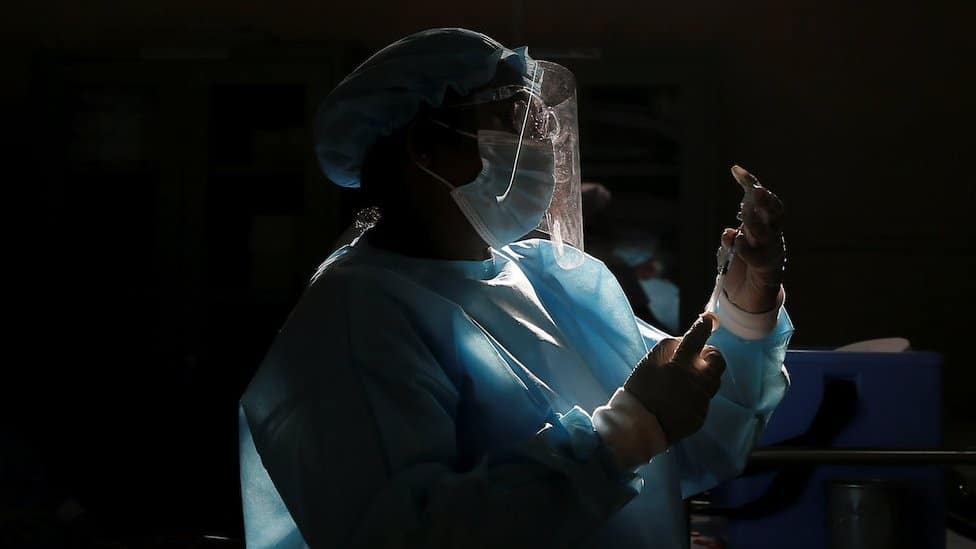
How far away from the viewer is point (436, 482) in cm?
86

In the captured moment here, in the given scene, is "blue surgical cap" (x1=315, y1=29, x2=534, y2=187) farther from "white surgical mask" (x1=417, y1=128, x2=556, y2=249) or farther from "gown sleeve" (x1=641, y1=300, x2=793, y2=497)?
"gown sleeve" (x1=641, y1=300, x2=793, y2=497)

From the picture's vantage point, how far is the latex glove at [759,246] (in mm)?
1153

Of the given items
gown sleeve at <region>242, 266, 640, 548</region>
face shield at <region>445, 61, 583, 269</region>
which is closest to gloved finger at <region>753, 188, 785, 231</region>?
face shield at <region>445, 61, 583, 269</region>

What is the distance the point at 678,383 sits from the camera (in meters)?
0.95

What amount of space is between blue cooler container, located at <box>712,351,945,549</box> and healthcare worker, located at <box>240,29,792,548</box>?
1.25ft

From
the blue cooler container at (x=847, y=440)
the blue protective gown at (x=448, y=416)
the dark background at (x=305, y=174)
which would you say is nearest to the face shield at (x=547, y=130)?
the blue protective gown at (x=448, y=416)

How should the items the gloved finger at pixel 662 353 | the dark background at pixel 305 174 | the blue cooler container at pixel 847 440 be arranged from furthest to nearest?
1. the dark background at pixel 305 174
2. the blue cooler container at pixel 847 440
3. the gloved finger at pixel 662 353

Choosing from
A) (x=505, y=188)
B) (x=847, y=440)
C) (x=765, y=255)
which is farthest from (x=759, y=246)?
(x=847, y=440)

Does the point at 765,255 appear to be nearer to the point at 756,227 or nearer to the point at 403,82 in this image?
the point at 756,227

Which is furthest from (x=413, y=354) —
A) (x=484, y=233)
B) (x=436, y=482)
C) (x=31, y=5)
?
(x=31, y=5)

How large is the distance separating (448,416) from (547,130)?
43 centimetres

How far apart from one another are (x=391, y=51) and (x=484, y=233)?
9.0 inches

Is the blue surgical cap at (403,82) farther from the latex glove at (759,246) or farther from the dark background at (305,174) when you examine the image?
the dark background at (305,174)

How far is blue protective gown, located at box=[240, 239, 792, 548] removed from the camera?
0.86m
